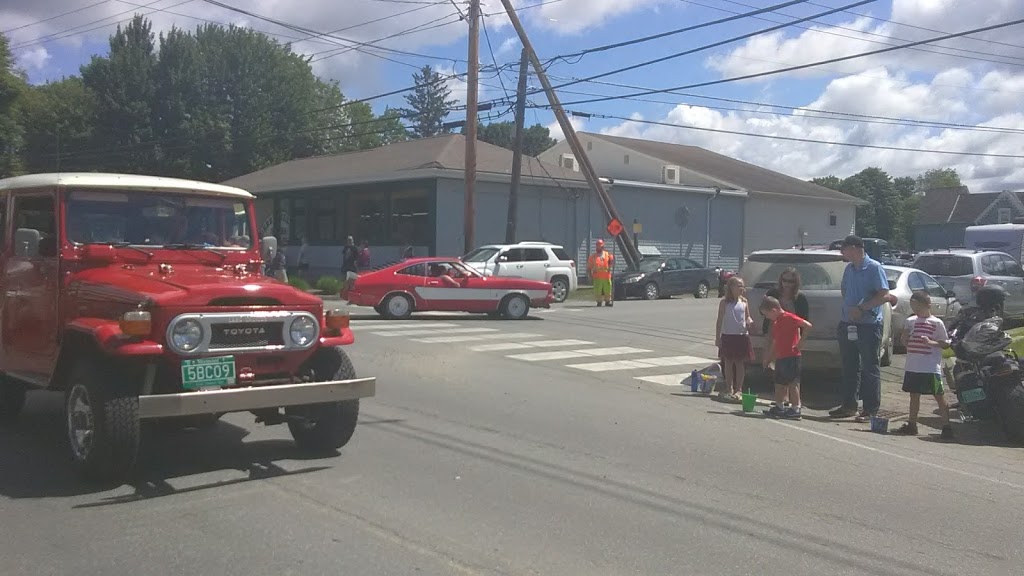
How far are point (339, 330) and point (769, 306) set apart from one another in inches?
198

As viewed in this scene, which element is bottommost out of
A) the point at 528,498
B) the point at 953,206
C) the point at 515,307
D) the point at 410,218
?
the point at 528,498

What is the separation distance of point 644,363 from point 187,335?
8.87 m

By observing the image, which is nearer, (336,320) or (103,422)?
(103,422)

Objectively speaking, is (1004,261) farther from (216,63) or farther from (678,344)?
(216,63)

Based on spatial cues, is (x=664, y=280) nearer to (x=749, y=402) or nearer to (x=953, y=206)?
(x=749, y=402)

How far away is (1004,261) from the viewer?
2133cm

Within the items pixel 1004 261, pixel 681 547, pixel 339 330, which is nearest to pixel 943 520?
pixel 681 547

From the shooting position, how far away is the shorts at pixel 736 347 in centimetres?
1098

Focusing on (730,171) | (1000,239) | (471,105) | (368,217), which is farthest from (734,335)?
(730,171)

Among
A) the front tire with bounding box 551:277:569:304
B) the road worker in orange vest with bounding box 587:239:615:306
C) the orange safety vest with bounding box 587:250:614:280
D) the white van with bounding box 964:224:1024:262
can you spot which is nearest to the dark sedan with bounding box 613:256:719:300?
the front tire with bounding box 551:277:569:304

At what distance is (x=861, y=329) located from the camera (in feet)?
32.8

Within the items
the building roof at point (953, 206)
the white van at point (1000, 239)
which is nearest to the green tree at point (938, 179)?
the building roof at point (953, 206)

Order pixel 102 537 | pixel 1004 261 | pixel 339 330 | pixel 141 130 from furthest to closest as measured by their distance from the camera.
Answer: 1. pixel 141 130
2. pixel 1004 261
3. pixel 339 330
4. pixel 102 537

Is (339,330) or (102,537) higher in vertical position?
(339,330)
